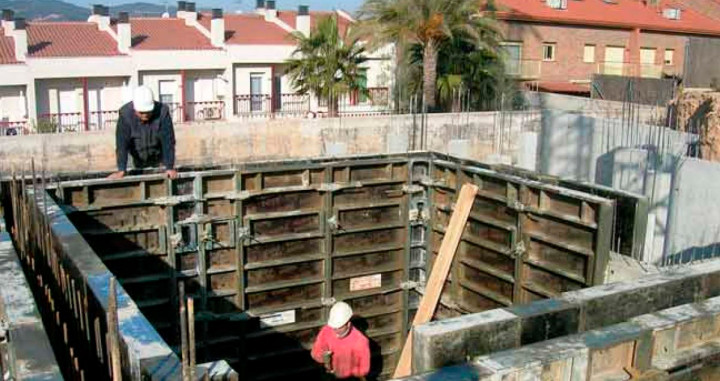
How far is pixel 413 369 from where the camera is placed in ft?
15.1

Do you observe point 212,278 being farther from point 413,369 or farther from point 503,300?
point 413,369

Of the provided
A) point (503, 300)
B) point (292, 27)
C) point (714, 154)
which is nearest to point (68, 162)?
point (503, 300)

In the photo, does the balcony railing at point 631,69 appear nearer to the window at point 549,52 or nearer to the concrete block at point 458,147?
the window at point 549,52

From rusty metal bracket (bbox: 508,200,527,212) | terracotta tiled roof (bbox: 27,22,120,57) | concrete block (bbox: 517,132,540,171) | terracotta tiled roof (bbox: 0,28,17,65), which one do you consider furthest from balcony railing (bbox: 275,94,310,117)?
rusty metal bracket (bbox: 508,200,527,212)

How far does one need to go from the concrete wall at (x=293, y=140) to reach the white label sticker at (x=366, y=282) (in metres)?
4.24

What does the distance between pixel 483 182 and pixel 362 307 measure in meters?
2.65

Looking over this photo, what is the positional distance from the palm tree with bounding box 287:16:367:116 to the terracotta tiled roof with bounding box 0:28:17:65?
396 inches

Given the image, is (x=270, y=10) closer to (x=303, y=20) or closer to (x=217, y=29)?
(x=303, y=20)

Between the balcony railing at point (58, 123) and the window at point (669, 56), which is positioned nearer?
the balcony railing at point (58, 123)

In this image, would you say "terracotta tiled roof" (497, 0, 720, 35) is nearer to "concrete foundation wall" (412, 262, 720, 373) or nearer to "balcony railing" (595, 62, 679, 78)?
"balcony railing" (595, 62, 679, 78)

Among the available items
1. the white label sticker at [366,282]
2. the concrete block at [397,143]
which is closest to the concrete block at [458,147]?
the concrete block at [397,143]

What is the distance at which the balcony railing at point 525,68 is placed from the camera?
100 ft

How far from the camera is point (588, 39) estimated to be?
33.9m

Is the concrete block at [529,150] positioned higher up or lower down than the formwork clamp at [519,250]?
higher up
